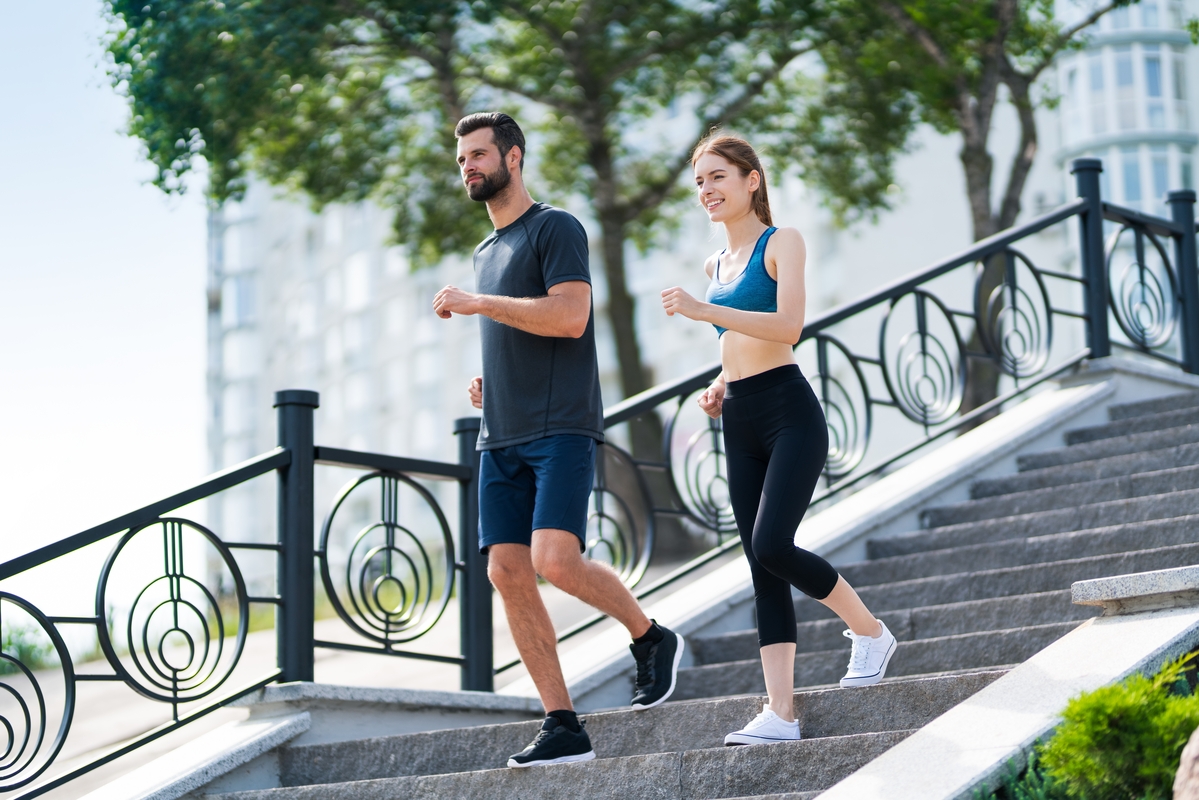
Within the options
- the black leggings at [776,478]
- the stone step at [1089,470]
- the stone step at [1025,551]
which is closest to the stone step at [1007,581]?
the stone step at [1025,551]

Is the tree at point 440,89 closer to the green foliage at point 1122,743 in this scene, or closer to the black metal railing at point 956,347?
the black metal railing at point 956,347

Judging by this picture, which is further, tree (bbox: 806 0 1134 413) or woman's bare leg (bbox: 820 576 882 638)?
tree (bbox: 806 0 1134 413)

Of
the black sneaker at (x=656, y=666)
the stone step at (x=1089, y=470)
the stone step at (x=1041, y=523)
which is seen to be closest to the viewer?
the black sneaker at (x=656, y=666)

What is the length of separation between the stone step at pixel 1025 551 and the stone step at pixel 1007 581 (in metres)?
0.13

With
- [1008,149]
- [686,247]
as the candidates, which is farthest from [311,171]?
[686,247]

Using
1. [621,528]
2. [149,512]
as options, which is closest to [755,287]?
[149,512]

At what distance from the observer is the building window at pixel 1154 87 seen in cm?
3338

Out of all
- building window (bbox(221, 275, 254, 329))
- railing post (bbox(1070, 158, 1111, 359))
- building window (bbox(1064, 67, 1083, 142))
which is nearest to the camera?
railing post (bbox(1070, 158, 1111, 359))

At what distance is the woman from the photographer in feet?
13.7

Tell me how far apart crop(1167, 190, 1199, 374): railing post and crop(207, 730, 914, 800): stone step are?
6134mm

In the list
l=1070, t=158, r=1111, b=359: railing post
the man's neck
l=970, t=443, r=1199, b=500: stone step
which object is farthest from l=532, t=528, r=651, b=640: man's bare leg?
l=1070, t=158, r=1111, b=359: railing post

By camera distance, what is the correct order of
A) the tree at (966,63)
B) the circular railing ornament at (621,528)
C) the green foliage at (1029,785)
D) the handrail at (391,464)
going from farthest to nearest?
1. the tree at (966,63)
2. the circular railing ornament at (621,528)
3. the handrail at (391,464)
4. the green foliage at (1029,785)

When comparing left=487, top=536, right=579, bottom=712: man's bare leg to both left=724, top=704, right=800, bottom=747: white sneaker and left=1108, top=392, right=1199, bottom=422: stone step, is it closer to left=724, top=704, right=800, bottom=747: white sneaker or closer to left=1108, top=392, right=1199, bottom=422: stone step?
left=724, top=704, right=800, bottom=747: white sneaker

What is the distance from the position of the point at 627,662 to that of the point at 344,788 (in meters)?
1.75
